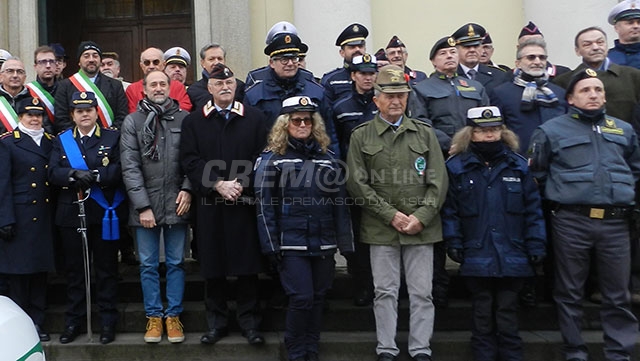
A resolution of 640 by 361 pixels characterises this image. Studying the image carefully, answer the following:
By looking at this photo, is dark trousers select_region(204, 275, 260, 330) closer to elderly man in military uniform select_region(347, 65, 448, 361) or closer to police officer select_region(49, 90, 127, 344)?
police officer select_region(49, 90, 127, 344)

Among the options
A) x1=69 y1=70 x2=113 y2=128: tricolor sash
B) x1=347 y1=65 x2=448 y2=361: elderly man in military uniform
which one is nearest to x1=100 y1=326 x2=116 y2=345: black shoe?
x1=69 y1=70 x2=113 y2=128: tricolor sash

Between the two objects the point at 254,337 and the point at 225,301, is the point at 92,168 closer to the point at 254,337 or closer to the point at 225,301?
the point at 225,301

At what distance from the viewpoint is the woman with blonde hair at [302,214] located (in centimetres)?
516

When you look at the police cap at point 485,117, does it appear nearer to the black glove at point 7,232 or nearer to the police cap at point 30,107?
the police cap at point 30,107

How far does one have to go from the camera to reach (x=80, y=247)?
5.76 meters

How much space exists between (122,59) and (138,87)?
13.1 ft

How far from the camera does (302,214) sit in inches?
204

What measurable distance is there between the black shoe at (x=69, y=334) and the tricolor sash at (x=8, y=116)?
1903mm

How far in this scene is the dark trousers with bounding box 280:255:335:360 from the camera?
202 inches

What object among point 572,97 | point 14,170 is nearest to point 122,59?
point 14,170

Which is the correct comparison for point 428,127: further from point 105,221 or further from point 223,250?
point 105,221

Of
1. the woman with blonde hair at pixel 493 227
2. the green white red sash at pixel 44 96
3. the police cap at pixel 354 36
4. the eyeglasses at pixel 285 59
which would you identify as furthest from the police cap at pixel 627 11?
the green white red sash at pixel 44 96

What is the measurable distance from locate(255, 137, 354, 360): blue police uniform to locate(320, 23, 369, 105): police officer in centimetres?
111

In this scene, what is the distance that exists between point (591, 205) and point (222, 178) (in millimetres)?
2940
